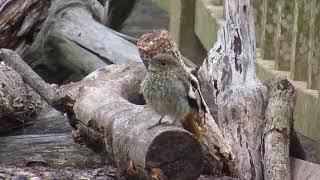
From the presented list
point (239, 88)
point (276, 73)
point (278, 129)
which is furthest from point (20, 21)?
point (278, 129)

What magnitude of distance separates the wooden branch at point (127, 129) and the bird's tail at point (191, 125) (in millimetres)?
146

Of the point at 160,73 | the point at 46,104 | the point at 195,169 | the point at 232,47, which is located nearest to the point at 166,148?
the point at 195,169

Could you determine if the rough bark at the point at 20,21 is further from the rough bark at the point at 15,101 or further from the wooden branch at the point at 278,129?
the wooden branch at the point at 278,129

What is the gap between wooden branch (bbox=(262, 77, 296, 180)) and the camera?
4.54 m

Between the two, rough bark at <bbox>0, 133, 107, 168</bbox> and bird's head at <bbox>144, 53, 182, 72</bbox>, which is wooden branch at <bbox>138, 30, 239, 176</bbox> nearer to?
bird's head at <bbox>144, 53, 182, 72</bbox>

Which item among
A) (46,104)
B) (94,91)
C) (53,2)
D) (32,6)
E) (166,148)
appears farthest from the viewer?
(53,2)

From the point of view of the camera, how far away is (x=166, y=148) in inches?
154

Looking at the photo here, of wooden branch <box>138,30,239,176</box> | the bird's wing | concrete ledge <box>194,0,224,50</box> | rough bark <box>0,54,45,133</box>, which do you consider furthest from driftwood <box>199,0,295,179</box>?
concrete ledge <box>194,0,224,50</box>

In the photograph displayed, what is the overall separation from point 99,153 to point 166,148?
1.03 m

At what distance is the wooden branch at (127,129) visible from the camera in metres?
3.94

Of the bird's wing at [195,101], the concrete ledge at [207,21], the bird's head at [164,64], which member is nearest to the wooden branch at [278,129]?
the bird's wing at [195,101]

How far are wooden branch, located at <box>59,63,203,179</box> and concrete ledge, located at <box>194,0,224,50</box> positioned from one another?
196 centimetres

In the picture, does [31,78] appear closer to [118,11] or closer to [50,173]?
[50,173]

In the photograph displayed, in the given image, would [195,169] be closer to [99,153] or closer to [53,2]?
[99,153]
